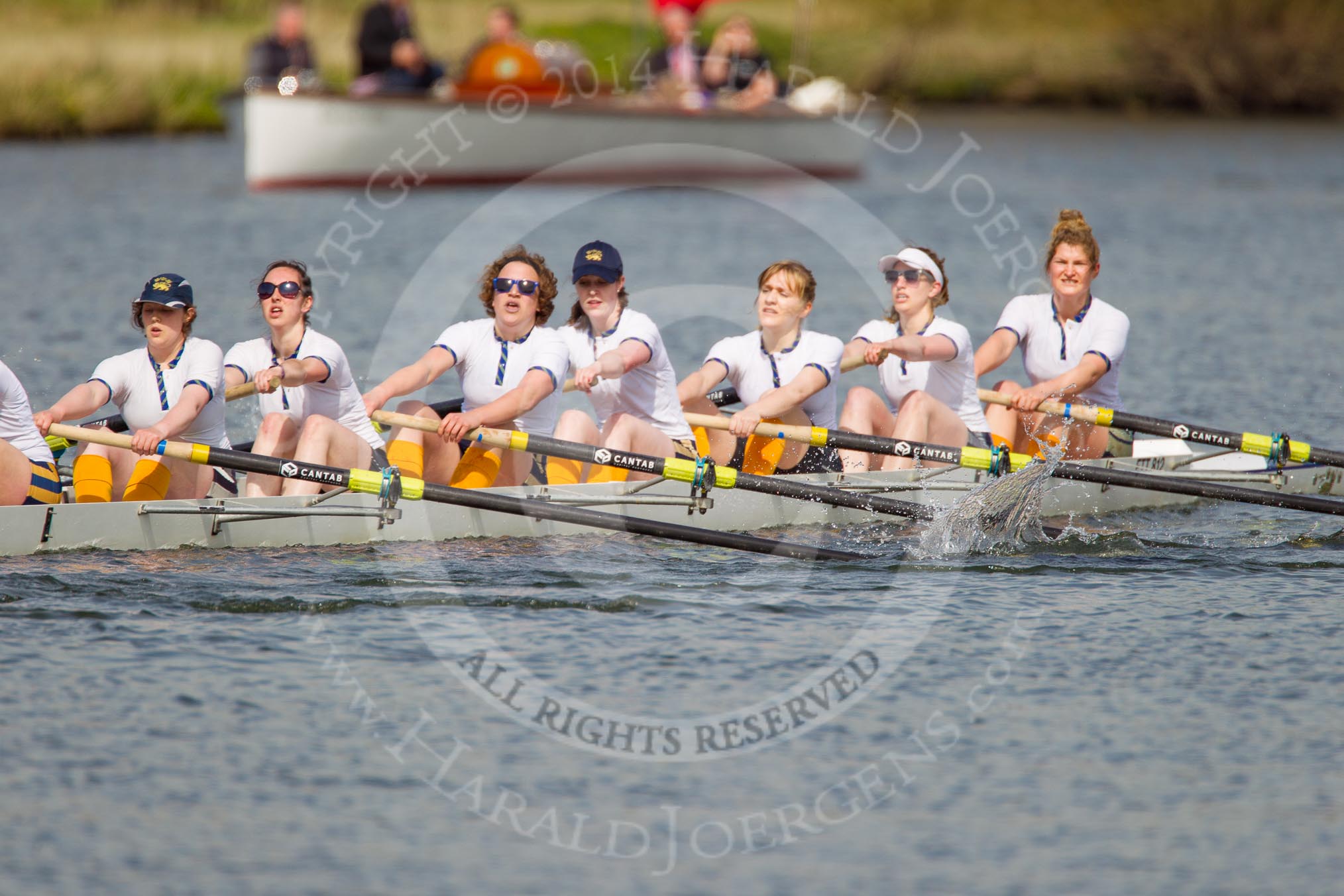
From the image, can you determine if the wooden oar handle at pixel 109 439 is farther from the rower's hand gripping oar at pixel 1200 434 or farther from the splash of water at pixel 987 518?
the rower's hand gripping oar at pixel 1200 434

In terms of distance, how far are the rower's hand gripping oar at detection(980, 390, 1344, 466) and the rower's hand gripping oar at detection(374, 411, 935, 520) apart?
1327mm

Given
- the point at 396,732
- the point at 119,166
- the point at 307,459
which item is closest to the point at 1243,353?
the point at 307,459

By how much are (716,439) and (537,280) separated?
1589 millimetres

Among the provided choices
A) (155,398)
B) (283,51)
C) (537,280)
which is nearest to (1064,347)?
(537,280)

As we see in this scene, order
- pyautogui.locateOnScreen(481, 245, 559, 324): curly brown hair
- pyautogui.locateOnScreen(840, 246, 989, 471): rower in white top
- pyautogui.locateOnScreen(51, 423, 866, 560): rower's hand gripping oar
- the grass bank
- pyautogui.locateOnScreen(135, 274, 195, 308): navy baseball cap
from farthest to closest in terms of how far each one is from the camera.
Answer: the grass bank, pyautogui.locateOnScreen(840, 246, 989, 471): rower in white top, pyautogui.locateOnScreen(481, 245, 559, 324): curly brown hair, pyautogui.locateOnScreen(135, 274, 195, 308): navy baseball cap, pyautogui.locateOnScreen(51, 423, 866, 560): rower's hand gripping oar

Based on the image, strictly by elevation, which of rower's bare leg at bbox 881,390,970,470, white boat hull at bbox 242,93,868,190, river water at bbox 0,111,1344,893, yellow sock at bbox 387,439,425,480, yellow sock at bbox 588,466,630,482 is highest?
white boat hull at bbox 242,93,868,190

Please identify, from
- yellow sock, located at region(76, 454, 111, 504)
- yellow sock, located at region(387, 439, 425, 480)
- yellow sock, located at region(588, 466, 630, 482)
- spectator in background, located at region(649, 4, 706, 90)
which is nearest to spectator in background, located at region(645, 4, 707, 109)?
spectator in background, located at region(649, 4, 706, 90)

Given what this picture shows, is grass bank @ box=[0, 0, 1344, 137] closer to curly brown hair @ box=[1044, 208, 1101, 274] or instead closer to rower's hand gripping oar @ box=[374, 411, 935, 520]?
curly brown hair @ box=[1044, 208, 1101, 274]

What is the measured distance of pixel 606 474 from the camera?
29.9 ft

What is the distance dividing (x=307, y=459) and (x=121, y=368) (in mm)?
Answer: 991

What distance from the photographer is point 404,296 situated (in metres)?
17.8

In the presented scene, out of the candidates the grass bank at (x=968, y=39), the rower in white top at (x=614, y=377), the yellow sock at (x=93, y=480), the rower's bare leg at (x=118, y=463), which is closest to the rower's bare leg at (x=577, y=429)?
the rower in white top at (x=614, y=377)

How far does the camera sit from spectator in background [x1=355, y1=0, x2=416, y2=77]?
2348 cm

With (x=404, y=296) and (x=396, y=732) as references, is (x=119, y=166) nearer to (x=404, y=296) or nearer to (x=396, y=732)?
(x=404, y=296)
